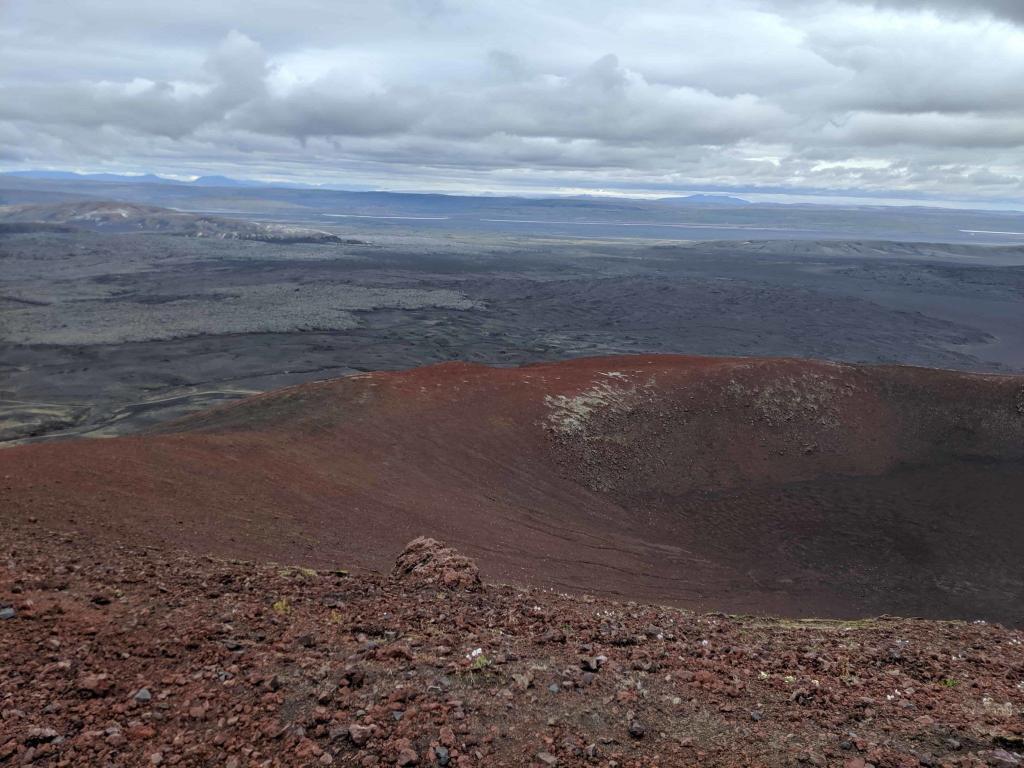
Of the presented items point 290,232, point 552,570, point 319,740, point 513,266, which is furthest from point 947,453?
point 290,232

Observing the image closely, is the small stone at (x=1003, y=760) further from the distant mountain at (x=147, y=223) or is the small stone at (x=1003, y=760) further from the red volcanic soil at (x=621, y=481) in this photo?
the distant mountain at (x=147, y=223)

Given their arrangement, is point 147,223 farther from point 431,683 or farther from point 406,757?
point 406,757

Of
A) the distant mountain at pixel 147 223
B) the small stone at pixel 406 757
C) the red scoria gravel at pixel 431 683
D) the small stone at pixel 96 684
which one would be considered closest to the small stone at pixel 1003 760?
the red scoria gravel at pixel 431 683

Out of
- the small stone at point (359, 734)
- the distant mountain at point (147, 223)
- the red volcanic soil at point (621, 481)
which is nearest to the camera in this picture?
the small stone at point (359, 734)

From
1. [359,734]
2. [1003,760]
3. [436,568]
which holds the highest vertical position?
[1003,760]

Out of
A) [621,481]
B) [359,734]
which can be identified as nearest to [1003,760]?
[359,734]

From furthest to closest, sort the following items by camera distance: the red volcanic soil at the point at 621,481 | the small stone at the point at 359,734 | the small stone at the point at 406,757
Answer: the red volcanic soil at the point at 621,481
the small stone at the point at 359,734
the small stone at the point at 406,757

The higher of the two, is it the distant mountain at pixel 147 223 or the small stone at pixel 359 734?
the distant mountain at pixel 147 223
